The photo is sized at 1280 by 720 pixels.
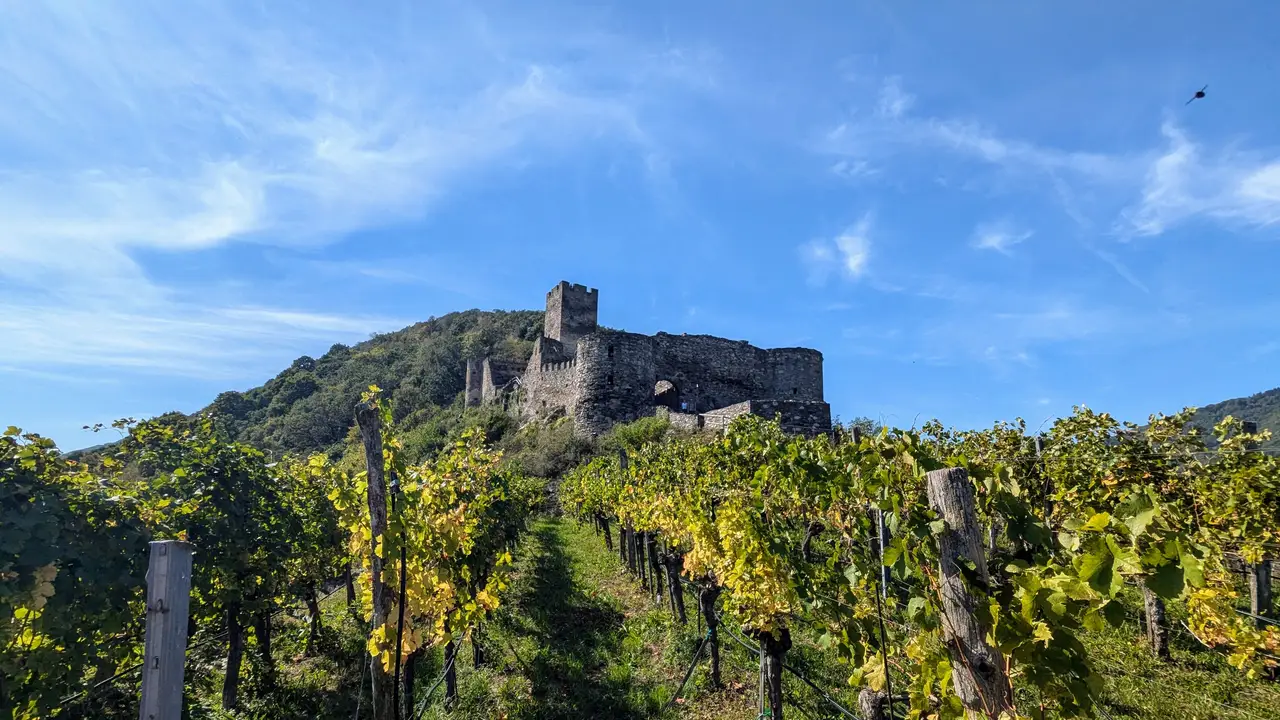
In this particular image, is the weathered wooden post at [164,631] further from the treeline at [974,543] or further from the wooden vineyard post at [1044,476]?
the wooden vineyard post at [1044,476]

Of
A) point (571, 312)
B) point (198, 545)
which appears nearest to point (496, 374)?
point (571, 312)

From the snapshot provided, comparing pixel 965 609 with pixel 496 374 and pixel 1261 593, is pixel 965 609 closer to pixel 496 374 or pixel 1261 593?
pixel 1261 593

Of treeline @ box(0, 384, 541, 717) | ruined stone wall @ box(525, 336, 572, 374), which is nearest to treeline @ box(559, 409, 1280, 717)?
treeline @ box(0, 384, 541, 717)

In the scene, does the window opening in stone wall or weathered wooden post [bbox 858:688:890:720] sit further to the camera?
the window opening in stone wall

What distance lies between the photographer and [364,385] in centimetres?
5378

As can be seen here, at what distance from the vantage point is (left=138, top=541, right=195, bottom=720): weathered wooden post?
2271mm

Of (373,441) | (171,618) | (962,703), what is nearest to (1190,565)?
(962,703)

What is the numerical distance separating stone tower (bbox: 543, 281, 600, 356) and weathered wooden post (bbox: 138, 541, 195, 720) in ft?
103

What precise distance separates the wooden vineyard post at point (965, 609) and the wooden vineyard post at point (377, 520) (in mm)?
2887

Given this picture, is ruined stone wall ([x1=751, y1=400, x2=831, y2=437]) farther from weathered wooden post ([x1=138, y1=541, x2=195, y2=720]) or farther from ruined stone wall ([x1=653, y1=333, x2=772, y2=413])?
weathered wooden post ([x1=138, y1=541, x2=195, y2=720])

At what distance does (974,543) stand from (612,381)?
23.6m

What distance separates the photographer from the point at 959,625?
2.27 m

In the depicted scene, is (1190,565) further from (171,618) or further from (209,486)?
(209,486)

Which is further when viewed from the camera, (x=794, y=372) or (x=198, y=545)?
(x=794, y=372)
